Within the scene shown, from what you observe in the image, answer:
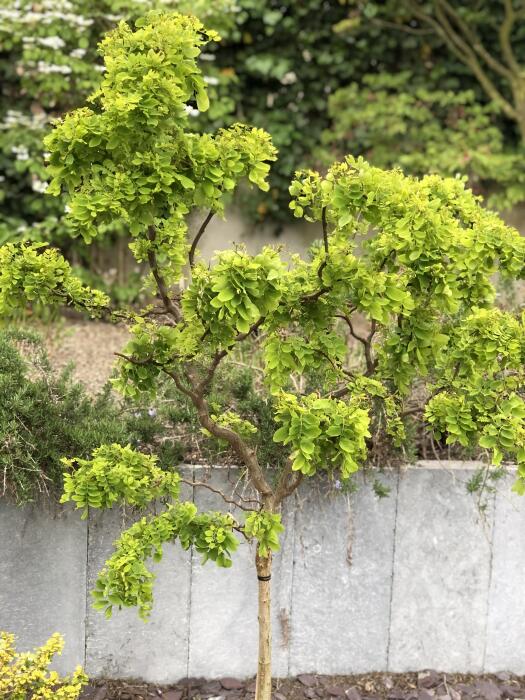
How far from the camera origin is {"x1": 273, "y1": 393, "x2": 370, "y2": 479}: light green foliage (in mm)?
2338

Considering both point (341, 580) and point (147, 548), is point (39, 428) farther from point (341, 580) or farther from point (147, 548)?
point (341, 580)

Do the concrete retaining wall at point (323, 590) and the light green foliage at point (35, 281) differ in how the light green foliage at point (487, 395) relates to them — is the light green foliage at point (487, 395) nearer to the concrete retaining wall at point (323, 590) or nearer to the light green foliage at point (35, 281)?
the concrete retaining wall at point (323, 590)

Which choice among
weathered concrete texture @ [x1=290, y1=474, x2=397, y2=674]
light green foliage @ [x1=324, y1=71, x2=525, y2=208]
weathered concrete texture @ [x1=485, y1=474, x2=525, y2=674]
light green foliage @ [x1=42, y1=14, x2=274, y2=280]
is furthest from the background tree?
light green foliage @ [x1=42, y1=14, x2=274, y2=280]

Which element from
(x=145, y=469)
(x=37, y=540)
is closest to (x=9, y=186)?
(x=37, y=540)

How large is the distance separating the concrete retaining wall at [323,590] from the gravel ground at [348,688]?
0.04 meters

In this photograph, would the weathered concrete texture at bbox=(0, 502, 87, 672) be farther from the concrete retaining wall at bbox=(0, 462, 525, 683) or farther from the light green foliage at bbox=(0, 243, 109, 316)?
the light green foliage at bbox=(0, 243, 109, 316)

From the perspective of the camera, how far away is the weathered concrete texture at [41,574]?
10.8ft

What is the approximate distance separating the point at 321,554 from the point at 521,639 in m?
0.94

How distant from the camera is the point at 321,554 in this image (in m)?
3.48

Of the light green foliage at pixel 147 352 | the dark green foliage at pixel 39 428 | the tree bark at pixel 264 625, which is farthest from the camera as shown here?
the dark green foliage at pixel 39 428

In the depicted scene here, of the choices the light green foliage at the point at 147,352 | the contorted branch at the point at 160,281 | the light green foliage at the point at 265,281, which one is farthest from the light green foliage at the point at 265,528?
the contorted branch at the point at 160,281

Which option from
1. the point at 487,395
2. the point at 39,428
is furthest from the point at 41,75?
the point at 487,395

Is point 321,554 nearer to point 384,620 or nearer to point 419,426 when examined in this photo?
point 384,620

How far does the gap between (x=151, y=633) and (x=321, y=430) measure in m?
1.47
